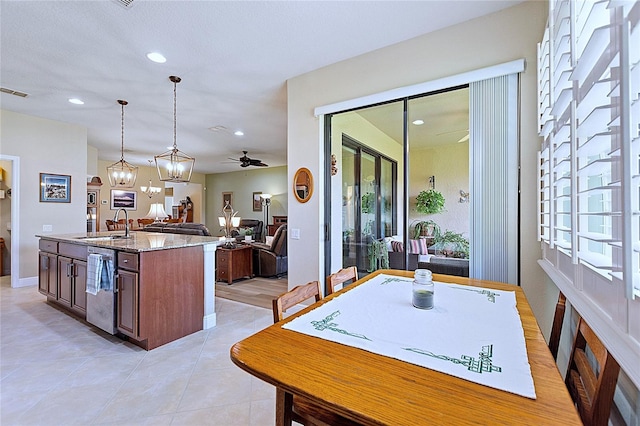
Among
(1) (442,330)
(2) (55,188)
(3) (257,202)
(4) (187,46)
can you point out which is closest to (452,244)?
(1) (442,330)

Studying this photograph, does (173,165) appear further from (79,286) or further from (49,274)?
(49,274)

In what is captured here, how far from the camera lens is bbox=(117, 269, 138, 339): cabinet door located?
2.52 metres

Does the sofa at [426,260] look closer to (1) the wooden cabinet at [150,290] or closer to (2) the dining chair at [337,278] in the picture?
(2) the dining chair at [337,278]

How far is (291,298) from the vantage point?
1.36 meters

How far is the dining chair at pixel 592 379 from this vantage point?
788 millimetres

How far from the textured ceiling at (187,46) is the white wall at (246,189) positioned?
211 inches

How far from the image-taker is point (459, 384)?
0.73m

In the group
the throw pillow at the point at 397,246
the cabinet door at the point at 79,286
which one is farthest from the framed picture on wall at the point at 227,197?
the throw pillow at the point at 397,246

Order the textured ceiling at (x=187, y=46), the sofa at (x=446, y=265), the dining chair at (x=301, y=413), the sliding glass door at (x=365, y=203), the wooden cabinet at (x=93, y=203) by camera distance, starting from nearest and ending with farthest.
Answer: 1. the dining chair at (x=301, y=413)
2. the textured ceiling at (x=187, y=46)
3. the sofa at (x=446, y=265)
4. the sliding glass door at (x=365, y=203)
5. the wooden cabinet at (x=93, y=203)

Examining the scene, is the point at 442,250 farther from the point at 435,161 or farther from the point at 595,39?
the point at 595,39

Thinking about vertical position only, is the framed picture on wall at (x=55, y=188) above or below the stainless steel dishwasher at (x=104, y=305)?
above

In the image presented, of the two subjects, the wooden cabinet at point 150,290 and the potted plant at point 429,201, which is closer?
the wooden cabinet at point 150,290

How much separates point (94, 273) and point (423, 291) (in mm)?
2916

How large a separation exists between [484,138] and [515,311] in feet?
5.44
